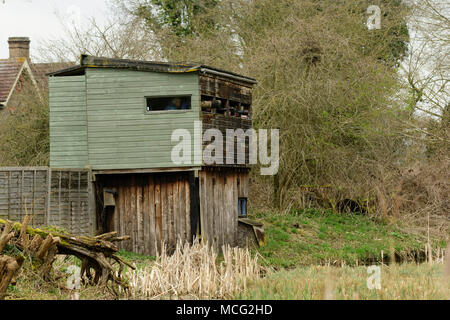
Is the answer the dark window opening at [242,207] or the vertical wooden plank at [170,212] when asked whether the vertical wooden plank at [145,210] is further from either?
the dark window opening at [242,207]

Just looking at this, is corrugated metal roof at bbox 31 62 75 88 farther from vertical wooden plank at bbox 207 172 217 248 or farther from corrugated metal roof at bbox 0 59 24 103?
vertical wooden plank at bbox 207 172 217 248

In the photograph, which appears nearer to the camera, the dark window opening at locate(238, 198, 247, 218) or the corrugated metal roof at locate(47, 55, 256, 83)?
the corrugated metal roof at locate(47, 55, 256, 83)

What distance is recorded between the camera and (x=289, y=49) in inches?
1025

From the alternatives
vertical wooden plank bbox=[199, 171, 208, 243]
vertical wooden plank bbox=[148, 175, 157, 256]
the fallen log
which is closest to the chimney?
vertical wooden plank bbox=[148, 175, 157, 256]

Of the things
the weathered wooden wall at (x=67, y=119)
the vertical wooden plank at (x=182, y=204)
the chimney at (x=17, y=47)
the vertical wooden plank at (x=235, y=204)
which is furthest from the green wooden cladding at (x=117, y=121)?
the chimney at (x=17, y=47)

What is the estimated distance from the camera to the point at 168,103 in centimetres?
2097

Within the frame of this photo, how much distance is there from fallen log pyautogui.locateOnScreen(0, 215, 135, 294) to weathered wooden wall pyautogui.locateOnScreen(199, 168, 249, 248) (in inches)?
356

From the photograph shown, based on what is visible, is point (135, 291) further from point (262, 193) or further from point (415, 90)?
point (262, 193)

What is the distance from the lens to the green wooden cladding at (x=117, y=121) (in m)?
20.2

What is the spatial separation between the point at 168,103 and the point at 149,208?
11.3ft

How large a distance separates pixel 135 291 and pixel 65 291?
1.66 metres

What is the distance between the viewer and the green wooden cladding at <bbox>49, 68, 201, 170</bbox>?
→ 2020cm

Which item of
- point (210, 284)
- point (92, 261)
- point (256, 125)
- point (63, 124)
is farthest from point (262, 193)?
point (92, 261)

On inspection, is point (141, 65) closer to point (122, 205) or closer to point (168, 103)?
point (168, 103)
